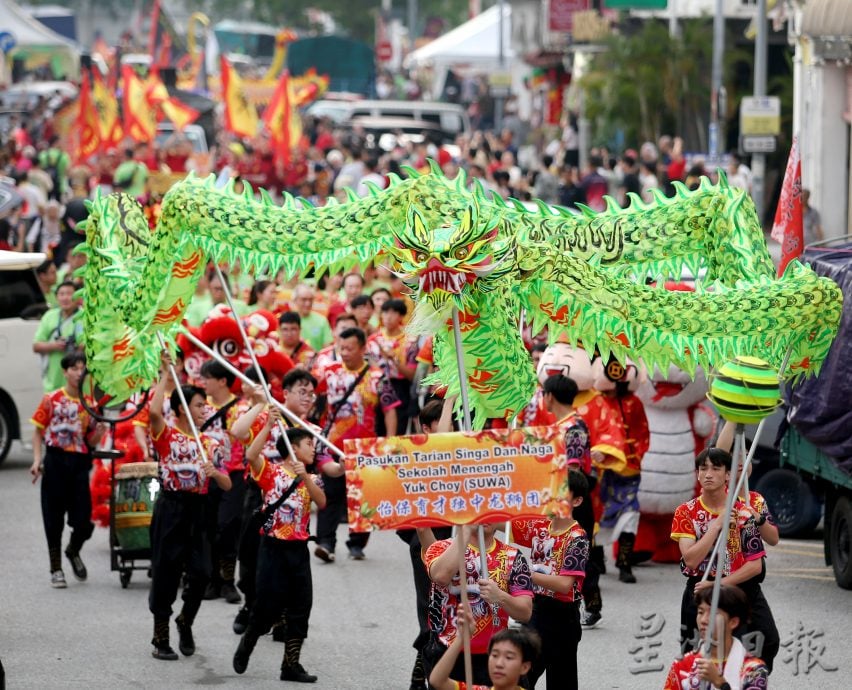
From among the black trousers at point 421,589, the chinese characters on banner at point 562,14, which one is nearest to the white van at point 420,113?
the chinese characters on banner at point 562,14

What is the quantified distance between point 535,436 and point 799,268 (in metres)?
1.91

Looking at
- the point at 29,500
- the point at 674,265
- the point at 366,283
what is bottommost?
the point at 29,500

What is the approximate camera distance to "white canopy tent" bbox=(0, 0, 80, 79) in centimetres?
5588

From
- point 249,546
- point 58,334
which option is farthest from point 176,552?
point 58,334

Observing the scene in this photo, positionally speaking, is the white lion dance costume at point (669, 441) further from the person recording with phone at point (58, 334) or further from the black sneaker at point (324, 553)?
the person recording with phone at point (58, 334)

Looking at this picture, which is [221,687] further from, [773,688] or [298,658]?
[773,688]

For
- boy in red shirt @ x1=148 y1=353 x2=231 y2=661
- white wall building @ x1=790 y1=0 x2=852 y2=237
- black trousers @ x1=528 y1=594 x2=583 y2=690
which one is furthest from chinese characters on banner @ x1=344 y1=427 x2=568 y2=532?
white wall building @ x1=790 y1=0 x2=852 y2=237

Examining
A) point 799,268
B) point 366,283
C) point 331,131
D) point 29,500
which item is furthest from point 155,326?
point 331,131

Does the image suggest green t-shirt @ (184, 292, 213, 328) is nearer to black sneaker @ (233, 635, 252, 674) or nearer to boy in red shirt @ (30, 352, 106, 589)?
boy in red shirt @ (30, 352, 106, 589)

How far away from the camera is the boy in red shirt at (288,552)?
9359 mm

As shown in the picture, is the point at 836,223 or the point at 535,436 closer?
the point at 535,436

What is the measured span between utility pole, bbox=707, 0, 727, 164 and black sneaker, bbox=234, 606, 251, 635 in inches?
652

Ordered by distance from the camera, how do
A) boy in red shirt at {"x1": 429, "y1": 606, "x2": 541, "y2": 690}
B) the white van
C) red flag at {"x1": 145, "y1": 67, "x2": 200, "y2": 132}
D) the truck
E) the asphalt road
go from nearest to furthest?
boy in red shirt at {"x1": 429, "y1": 606, "x2": 541, "y2": 690}
the asphalt road
the truck
red flag at {"x1": 145, "y1": 67, "x2": 200, "y2": 132}
the white van

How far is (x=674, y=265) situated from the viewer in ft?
28.7
